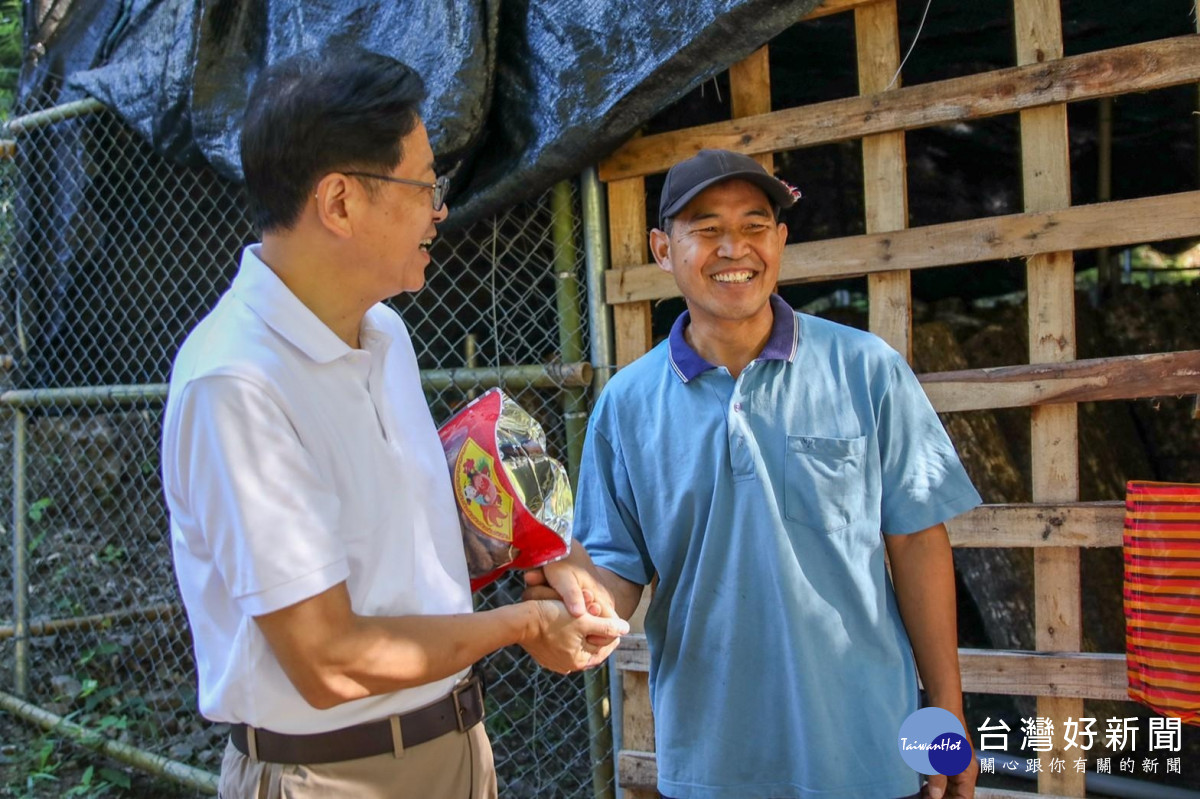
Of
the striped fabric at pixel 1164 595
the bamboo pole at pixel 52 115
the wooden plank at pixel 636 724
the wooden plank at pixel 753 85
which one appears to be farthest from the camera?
the bamboo pole at pixel 52 115

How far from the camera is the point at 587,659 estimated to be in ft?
5.96

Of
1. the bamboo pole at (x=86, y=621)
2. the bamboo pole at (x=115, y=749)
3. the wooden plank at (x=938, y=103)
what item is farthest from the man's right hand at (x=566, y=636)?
the bamboo pole at (x=86, y=621)

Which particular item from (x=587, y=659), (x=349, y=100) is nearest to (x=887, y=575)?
(x=587, y=659)

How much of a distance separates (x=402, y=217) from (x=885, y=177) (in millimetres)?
1701

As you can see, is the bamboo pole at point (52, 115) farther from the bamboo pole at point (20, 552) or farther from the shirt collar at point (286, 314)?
the shirt collar at point (286, 314)

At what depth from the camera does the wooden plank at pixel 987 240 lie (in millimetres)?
2562

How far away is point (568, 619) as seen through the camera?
5.80 feet

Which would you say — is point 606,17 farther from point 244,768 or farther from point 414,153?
point 244,768

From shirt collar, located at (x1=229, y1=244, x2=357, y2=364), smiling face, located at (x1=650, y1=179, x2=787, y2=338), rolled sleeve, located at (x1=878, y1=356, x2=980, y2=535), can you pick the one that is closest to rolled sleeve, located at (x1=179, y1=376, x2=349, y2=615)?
shirt collar, located at (x1=229, y1=244, x2=357, y2=364)

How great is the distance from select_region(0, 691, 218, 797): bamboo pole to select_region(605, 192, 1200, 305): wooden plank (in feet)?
8.00

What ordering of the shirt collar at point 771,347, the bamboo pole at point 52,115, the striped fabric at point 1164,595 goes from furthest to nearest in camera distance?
the bamboo pole at point 52,115
the striped fabric at point 1164,595
the shirt collar at point 771,347

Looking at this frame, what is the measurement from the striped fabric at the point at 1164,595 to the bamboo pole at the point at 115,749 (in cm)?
304

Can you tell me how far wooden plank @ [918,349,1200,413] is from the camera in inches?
102

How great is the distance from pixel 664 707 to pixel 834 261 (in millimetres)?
1426
